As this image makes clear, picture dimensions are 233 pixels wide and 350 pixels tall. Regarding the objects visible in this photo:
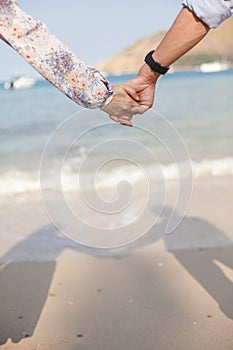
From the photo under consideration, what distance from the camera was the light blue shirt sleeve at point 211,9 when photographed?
6.59 ft

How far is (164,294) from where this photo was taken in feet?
12.1

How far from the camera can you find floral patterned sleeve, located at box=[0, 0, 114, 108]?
1.96 m

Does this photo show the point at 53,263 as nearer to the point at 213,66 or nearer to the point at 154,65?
the point at 154,65

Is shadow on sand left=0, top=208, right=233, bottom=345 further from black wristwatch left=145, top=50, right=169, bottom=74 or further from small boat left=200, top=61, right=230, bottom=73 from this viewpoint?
small boat left=200, top=61, right=230, bottom=73

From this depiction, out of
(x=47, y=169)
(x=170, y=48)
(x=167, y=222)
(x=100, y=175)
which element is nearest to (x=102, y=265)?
(x=167, y=222)

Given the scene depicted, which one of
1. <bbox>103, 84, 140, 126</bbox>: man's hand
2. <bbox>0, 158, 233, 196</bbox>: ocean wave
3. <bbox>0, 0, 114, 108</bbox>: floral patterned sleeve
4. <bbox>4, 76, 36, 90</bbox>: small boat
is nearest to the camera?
<bbox>0, 0, 114, 108</bbox>: floral patterned sleeve

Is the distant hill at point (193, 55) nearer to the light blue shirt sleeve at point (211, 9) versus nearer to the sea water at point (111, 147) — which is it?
the sea water at point (111, 147)

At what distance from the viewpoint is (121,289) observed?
3.82 meters

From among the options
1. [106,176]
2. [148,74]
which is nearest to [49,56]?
[148,74]

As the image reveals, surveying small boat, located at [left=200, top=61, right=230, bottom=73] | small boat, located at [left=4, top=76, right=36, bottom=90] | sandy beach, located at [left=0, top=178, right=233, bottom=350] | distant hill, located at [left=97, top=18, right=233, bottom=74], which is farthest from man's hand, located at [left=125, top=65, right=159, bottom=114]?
small boat, located at [left=200, top=61, right=230, bottom=73]

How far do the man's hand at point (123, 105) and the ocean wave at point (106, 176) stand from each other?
14.7 feet

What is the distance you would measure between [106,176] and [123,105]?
215 inches

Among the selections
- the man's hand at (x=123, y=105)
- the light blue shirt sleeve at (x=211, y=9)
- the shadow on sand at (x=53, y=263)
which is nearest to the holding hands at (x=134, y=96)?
the man's hand at (x=123, y=105)

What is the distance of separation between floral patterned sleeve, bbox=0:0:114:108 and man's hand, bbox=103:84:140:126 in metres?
0.14
